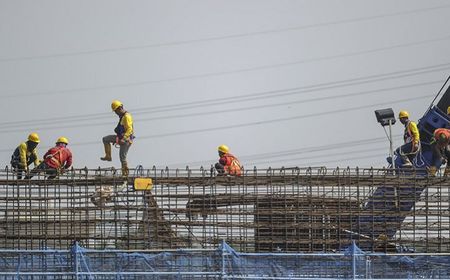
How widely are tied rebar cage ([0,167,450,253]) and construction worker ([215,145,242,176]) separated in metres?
0.94

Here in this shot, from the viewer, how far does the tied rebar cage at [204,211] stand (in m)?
24.8

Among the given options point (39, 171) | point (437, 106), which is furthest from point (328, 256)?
point (437, 106)

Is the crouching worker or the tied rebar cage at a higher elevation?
the crouching worker

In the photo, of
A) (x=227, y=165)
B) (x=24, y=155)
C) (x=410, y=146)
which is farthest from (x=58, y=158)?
(x=410, y=146)

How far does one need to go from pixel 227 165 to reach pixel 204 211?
2683 millimetres

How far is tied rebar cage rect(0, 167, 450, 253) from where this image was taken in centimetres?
2483

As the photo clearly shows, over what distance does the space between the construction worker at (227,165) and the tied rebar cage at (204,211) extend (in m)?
0.94

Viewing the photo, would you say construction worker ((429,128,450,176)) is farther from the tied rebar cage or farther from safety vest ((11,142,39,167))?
safety vest ((11,142,39,167))

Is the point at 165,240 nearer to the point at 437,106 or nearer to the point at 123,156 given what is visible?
the point at 123,156

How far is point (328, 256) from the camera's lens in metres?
21.8

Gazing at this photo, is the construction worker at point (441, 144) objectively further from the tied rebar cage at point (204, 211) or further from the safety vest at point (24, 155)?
the safety vest at point (24, 155)

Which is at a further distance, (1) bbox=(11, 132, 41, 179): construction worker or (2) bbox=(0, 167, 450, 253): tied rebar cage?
(1) bbox=(11, 132, 41, 179): construction worker

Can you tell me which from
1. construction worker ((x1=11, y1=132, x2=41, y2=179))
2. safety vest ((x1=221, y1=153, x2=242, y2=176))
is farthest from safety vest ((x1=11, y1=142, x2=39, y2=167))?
safety vest ((x1=221, y1=153, x2=242, y2=176))

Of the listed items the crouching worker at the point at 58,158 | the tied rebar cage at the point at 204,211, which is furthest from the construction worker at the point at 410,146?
the crouching worker at the point at 58,158
